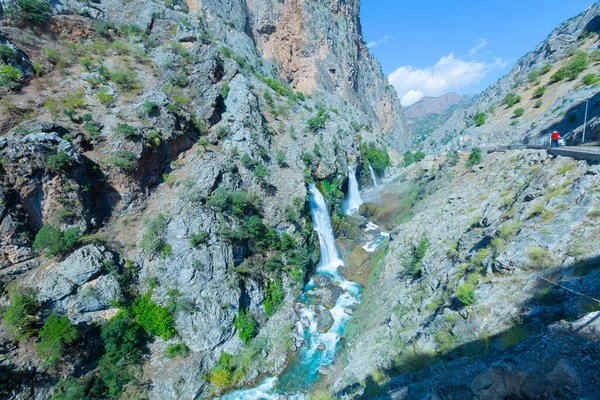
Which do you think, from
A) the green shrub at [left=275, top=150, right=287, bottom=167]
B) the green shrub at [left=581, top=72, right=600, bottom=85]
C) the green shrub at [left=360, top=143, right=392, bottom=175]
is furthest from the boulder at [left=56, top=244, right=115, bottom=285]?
the green shrub at [left=360, top=143, right=392, bottom=175]

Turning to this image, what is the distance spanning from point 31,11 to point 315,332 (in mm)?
41523

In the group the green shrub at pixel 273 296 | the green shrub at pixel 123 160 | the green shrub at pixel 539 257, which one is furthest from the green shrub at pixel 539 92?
the green shrub at pixel 123 160

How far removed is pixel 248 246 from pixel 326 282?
9.06 metres

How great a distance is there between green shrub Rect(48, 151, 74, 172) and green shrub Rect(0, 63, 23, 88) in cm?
983

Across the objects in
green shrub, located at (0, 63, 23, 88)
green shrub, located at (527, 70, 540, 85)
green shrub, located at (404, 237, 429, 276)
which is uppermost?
green shrub, located at (0, 63, 23, 88)

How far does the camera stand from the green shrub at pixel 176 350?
17109 millimetres

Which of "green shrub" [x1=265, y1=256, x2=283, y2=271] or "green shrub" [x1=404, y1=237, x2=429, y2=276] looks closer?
"green shrub" [x1=404, y1=237, x2=429, y2=276]

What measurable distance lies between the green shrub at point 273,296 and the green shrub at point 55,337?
Answer: 1281cm

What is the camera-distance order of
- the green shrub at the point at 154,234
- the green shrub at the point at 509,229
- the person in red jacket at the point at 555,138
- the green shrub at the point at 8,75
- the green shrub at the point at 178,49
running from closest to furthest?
1. the green shrub at the point at 509,229
2. the person in red jacket at the point at 555,138
3. the green shrub at the point at 154,234
4. the green shrub at the point at 8,75
5. the green shrub at the point at 178,49

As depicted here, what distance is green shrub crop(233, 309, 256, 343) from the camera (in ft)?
63.3

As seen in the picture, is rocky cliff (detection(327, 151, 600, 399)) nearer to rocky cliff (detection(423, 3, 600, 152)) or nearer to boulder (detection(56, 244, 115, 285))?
rocky cliff (detection(423, 3, 600, 152))

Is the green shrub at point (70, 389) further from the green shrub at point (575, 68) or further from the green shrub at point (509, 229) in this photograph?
the green shrub at point (575, 68)

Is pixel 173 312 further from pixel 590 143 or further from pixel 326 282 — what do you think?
pixel 590 143

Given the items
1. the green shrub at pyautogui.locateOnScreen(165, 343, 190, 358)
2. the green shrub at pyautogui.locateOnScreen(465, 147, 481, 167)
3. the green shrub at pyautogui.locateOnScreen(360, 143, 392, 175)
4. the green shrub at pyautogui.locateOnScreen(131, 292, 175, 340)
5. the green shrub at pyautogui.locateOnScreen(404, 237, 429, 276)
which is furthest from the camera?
the green shrub at pyautogui.locateOnScreen(360, 143, 392, 175)
